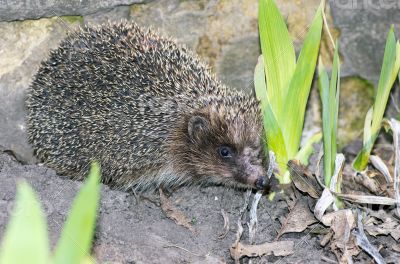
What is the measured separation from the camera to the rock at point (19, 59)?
5.91 metres

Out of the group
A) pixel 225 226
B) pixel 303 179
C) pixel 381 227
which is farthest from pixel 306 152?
pixel 225 226

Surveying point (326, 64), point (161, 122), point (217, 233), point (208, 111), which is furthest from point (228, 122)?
point (326, 64)

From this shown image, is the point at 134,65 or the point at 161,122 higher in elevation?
the point at 134,65

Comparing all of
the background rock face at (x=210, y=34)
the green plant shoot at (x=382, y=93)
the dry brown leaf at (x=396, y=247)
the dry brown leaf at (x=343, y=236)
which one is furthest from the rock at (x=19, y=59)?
the dry brown leaf at (x=396, y=247)

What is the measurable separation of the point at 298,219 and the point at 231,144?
2.64 ft

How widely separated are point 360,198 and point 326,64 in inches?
67.1

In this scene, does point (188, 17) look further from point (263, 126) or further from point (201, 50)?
point (263, 126)

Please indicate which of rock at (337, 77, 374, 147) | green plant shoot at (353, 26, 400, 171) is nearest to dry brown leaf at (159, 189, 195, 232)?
green plant shoot at (353, 26, 400, 171)

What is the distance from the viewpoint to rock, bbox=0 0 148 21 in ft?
18.8

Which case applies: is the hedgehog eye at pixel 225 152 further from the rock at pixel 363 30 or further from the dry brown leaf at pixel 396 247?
the rock at pixel 363 30

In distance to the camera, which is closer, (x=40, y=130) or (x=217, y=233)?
(x=217, y=233)

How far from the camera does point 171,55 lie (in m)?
5.75

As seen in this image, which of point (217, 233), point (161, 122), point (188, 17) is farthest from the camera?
point (188, 17)

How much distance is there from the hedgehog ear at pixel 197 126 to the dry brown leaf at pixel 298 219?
3.17 ft
